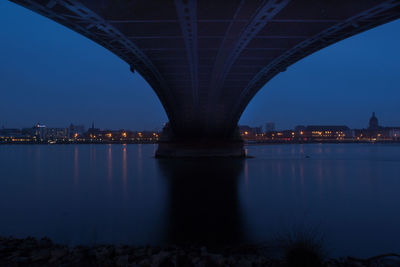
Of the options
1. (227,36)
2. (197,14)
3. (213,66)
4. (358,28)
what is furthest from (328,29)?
(213,66)

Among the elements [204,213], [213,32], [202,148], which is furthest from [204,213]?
[202,148]

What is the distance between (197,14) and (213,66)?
373 inches

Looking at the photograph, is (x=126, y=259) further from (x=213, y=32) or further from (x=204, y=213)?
(x=213, y=32)

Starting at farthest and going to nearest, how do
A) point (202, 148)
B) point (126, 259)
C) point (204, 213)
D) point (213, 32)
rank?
point (202, 148) < point (213, 32) < point (204, 213) < point (126, 259)

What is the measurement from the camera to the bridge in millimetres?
13305

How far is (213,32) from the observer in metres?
17.7

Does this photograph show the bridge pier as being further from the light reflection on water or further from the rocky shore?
the rocky shore

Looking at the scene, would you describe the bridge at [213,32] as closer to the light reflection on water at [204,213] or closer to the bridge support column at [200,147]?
the light reflection on water at [204,213]

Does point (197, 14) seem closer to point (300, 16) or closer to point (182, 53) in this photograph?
point (300, 16)

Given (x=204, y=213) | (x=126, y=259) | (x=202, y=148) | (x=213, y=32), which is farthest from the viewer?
(x=202, y=148)

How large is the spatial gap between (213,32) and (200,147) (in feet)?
94.1

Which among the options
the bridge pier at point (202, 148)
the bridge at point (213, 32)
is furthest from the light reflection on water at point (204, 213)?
the bridge pier at point (202, 148)

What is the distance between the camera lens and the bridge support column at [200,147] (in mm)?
45031

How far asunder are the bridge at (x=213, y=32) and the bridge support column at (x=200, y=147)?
13.7 meters
